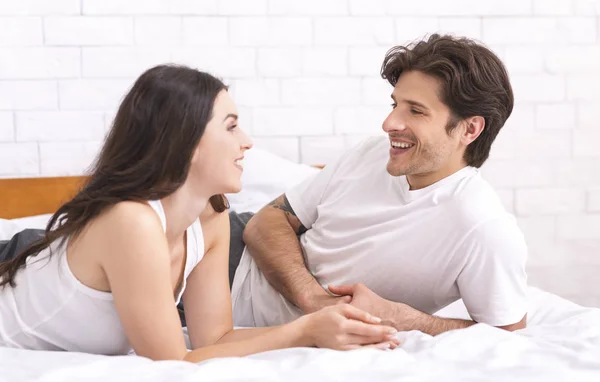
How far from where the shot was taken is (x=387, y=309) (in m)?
1.79

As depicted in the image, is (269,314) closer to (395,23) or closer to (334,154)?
(334,154)

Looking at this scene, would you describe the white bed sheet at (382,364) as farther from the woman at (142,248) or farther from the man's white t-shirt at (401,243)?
the man's white t-shirt at (401,243)

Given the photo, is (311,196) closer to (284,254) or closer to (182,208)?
(284,254)

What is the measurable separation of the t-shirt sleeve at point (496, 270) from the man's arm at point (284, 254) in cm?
32

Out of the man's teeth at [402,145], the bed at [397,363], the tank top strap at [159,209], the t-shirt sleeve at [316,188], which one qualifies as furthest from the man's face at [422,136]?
the tank top strap at [159,209]

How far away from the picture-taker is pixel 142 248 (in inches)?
57.6

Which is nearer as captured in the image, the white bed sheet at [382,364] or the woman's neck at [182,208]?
the white bed sheet at [382,364]

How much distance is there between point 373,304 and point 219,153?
1.60 ft

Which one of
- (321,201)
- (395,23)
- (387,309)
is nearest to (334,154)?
(395,23)

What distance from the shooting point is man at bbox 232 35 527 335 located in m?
1.79

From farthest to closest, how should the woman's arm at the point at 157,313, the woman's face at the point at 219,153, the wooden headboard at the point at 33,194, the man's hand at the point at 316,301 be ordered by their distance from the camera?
the wooden headboard at the point at 33,194, the man's hand at the point at 316,301, the woman's face at the point at 219,153, the woman's arm at the point at 157,313

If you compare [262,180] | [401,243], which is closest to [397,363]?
[401,243]

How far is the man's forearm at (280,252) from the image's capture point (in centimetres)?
196

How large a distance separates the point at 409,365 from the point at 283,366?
21cm
